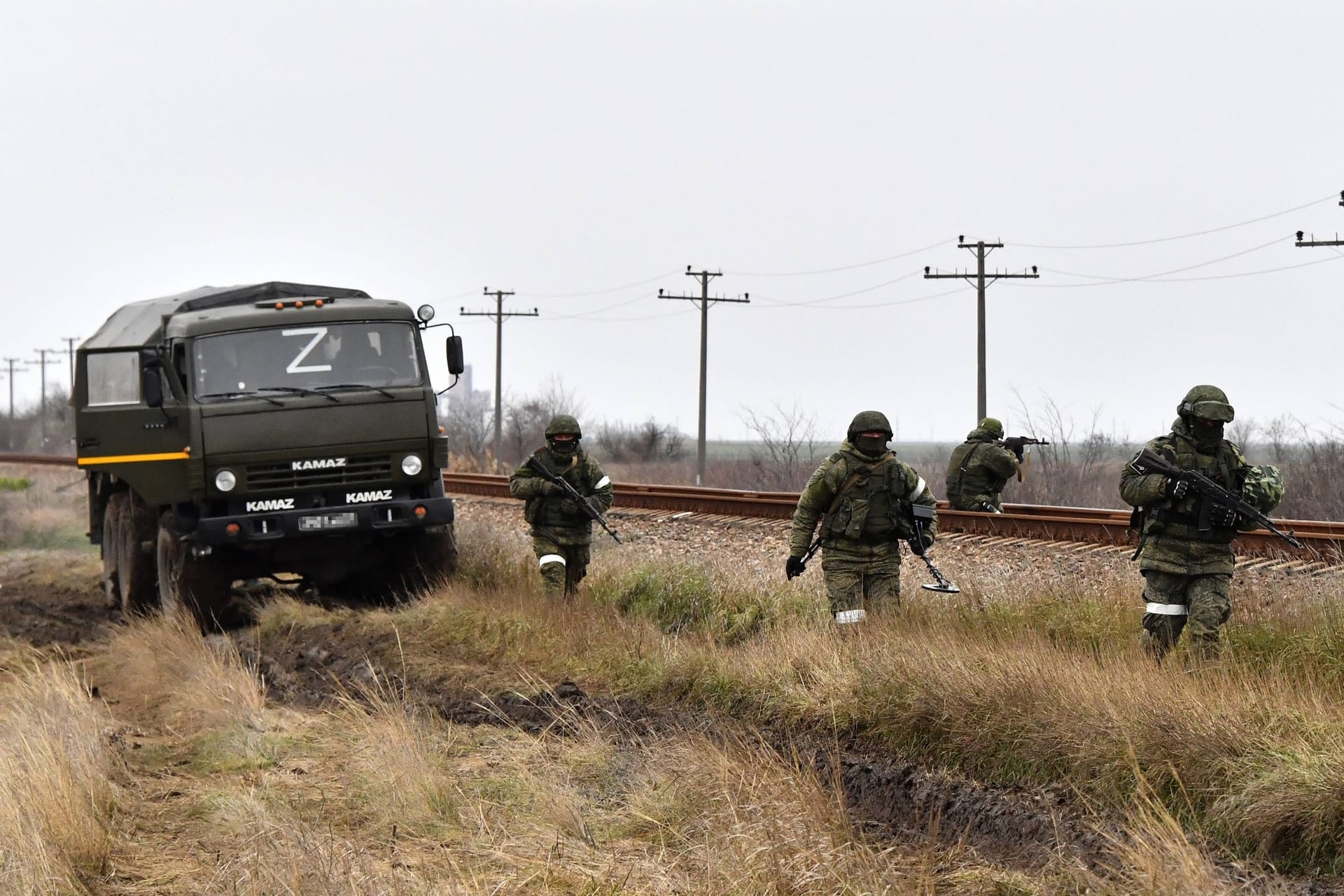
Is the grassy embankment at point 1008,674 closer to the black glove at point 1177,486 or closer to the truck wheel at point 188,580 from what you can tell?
the black glove at point 1177,486

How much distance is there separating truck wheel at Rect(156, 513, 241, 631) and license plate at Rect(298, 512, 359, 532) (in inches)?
42.3

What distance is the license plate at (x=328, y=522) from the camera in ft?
39.9

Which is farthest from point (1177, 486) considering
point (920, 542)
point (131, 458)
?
point (131, 458)

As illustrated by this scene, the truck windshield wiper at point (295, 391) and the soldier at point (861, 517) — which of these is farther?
the truck windshield wiper at point (295, 391)

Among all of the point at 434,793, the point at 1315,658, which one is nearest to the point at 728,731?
the point at 434,793

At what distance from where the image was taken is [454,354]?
12.8 meters

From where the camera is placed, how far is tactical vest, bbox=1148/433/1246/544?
23.7ft

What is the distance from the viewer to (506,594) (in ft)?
39.0

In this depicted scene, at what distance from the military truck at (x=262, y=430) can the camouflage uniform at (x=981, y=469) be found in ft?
17.9

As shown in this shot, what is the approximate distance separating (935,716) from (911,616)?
6.28 ft

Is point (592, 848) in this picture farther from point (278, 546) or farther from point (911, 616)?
point (278, 546)

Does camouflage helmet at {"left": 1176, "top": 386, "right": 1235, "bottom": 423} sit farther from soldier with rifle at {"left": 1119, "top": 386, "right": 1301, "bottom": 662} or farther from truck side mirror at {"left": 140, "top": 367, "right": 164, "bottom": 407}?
truck side mirror at {"left": 140, "top": 367, "right": 164, "bottom": 407}

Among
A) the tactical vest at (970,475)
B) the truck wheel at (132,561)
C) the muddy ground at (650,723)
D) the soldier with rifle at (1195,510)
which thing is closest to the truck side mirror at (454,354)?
A: the muddy ground at (650,723)

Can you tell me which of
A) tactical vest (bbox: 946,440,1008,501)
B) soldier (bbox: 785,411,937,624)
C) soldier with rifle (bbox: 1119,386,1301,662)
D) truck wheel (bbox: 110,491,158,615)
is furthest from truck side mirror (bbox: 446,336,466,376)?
soldier with rifle (bbox: 1119,386,1301,662)
